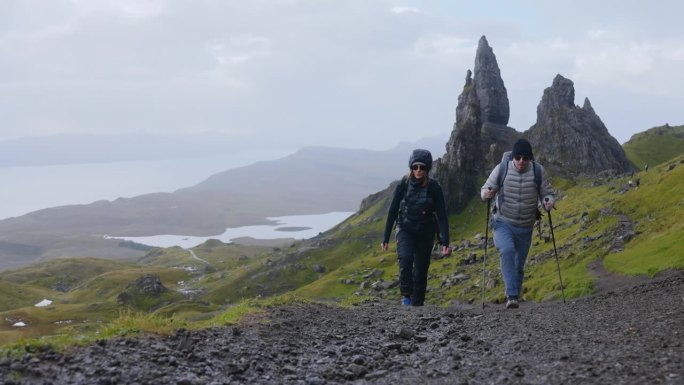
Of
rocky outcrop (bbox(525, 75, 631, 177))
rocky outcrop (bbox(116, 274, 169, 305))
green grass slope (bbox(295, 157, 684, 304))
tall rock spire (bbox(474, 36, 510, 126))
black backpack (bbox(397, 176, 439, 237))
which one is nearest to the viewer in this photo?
black backpack (bbox(397, 176, 439, 237))

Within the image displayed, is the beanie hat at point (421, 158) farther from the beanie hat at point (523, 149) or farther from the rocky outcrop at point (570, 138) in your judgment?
the rocky outcrop at point (570, 138)

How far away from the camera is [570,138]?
16838cm

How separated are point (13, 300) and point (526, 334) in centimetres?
17651

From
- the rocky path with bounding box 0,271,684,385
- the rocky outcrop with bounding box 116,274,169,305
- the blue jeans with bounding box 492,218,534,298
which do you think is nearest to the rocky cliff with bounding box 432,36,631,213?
the rocky outcrop with bounding box 116,274,169,305

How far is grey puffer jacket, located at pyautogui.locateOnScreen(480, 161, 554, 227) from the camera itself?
1894 cm

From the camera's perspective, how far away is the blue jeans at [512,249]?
62.9 ft

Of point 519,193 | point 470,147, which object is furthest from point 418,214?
point 470,147

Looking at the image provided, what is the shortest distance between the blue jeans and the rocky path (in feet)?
10.4

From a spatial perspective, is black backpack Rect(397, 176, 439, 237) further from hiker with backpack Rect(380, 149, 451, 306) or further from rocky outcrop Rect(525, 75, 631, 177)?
rocky outcrop Rect(525, 75, 631, 177)

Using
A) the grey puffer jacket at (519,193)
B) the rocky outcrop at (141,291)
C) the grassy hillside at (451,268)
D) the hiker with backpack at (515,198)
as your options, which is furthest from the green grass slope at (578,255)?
the rocky outcrop at (141,291)

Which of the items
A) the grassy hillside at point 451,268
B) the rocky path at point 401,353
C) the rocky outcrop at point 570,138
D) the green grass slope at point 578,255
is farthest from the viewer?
the rocky outcrop at point 570,138

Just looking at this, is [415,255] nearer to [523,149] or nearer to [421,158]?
[421,158]

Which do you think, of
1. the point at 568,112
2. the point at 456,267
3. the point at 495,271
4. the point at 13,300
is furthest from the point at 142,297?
the point at 568,112

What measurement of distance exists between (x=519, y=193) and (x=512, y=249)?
1.77m
